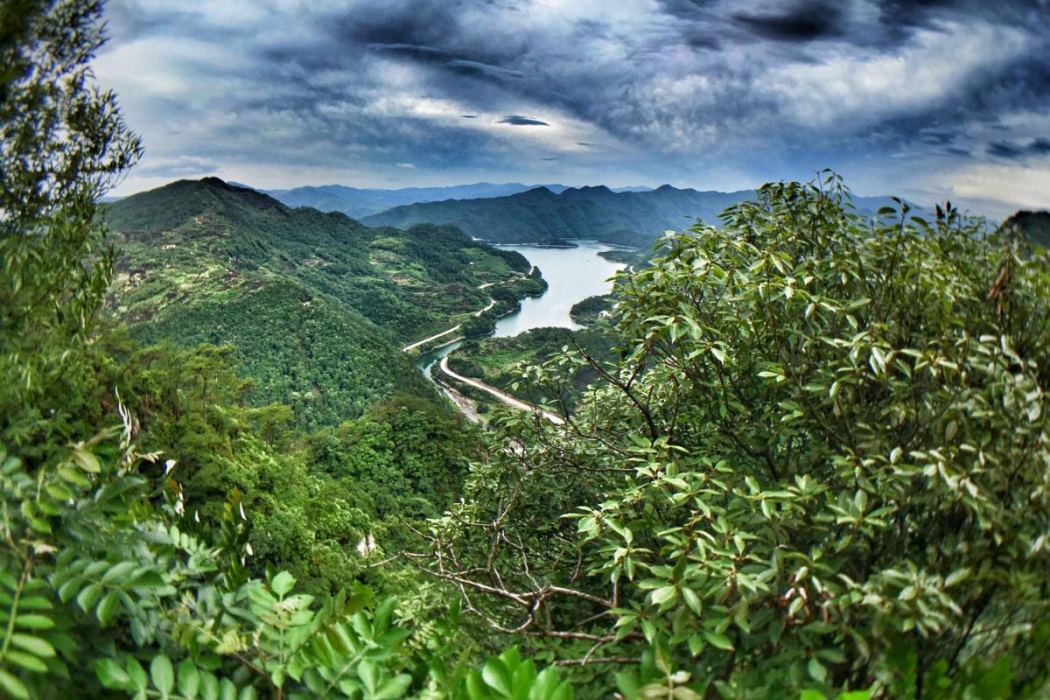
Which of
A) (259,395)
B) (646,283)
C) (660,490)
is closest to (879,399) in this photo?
(660,490)

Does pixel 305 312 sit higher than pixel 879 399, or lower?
lower

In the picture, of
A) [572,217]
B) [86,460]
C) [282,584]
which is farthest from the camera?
[572,217]

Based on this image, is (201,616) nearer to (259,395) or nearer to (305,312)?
(259,395)

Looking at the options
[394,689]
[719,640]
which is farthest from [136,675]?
[719,640]

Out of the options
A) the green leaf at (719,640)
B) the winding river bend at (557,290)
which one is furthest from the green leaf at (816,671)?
the winding river bend at (557,290)

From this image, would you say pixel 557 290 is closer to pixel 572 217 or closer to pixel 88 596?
pixel 572 217

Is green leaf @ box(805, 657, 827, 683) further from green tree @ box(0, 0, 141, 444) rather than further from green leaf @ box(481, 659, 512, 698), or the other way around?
green tree @ box(0, 0, 141, 444)
